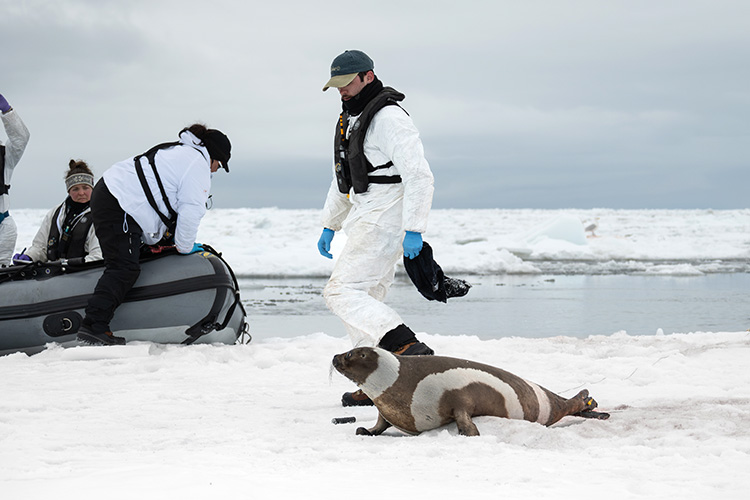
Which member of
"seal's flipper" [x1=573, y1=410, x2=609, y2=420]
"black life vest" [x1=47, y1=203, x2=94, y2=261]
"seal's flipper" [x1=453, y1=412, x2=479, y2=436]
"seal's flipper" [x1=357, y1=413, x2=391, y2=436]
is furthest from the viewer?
"black life vest" [x1=47, y1=203, x2=94, y2=261]

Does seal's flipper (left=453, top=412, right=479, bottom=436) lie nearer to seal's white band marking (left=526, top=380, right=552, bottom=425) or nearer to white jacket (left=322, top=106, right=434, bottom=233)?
seal's white band marking (left=526, top=380, right=552, bottom=425)

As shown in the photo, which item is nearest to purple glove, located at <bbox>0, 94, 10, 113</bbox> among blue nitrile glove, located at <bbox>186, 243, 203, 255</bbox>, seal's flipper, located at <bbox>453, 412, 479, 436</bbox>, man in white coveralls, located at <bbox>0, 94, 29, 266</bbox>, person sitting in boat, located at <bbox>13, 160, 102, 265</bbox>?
man in white coveralls, located at <bbox>0, 94, 29, 266</bbox>

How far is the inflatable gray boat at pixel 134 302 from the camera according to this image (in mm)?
5504

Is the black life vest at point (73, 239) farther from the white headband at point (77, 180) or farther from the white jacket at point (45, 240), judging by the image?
the white headband at point (77, 180)

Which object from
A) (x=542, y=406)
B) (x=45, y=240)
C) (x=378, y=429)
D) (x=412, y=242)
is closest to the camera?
(x=378, y=429)

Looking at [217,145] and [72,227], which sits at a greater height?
[217,145]

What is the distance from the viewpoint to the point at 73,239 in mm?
6238

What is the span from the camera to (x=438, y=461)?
244 cm

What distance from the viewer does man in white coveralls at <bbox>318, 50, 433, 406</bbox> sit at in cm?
387

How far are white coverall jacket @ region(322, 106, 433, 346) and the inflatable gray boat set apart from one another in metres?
1.99

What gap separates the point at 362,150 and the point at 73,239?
3.40 metres

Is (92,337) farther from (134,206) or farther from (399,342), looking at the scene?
(399,342)

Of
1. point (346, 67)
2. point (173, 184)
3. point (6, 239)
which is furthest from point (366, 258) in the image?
point (6, 239)

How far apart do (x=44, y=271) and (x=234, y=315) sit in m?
1.55
